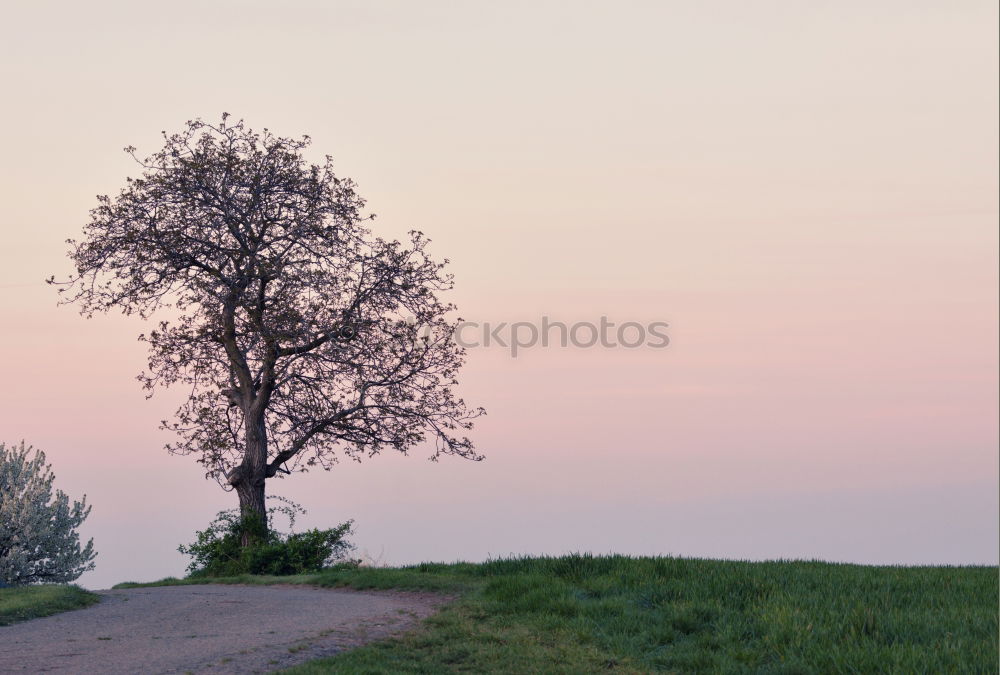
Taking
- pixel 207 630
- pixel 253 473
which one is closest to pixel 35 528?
pixel 253 473


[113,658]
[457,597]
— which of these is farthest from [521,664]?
[113,658]

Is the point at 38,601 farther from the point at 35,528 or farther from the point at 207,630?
the point at 35,528

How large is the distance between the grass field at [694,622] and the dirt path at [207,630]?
26.8 inches

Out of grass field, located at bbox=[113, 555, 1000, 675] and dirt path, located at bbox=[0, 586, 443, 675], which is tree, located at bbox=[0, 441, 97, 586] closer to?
dirt path, located at bbox=[0, 586, 443, 675]

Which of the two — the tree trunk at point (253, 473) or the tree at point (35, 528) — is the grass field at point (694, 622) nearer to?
the tree trunk at point (253, 473)

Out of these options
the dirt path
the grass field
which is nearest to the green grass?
the dirt path

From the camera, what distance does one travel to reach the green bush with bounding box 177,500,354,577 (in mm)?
22891

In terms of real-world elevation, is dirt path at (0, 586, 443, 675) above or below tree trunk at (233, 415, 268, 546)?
below

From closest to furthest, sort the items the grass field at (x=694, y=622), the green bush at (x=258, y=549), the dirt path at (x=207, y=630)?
1. the grass field at (x=694, y=622)
2. the dirt path at (x=207, y=630)
3. the green bush at (x=258, y=549)

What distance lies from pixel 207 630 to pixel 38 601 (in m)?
4.82

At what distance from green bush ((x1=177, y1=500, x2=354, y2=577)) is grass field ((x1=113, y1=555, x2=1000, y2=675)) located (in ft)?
21.9

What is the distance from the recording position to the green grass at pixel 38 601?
15.7 meters

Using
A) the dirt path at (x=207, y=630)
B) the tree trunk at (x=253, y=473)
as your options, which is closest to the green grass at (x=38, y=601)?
the dirt path at (x=207, y=630)

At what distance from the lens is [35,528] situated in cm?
2759
